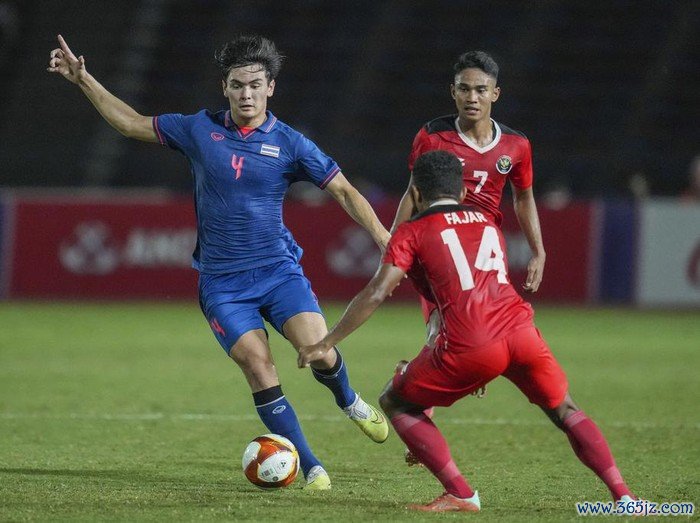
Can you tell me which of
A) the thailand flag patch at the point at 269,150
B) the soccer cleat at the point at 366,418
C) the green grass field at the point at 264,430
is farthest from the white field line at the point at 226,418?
the thailand flag patch at the point at 269,150

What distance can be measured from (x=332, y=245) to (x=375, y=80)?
7.85 metres

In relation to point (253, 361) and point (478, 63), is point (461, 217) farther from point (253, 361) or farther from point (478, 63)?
point (478, 63)

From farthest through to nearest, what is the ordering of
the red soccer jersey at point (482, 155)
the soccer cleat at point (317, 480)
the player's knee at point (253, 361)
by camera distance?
the red soccer jersey at point (482, 155)
the player's knee at point (253, 361)
the soccer cleat at point (317, 480)

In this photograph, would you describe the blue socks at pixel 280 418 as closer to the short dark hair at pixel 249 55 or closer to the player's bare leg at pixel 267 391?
the player's bare leg at pixel 267 391

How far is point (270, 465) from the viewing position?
21.4 ft

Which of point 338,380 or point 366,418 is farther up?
point 338,380

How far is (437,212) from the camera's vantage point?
19.6ft

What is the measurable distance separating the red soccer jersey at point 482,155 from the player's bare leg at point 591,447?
2.10 meters

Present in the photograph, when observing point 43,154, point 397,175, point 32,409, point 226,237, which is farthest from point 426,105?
point 226,237

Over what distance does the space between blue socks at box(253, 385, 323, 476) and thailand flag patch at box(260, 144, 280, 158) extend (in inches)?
50.0

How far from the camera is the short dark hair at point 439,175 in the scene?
602 centimetres

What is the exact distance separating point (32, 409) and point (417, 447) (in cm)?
463

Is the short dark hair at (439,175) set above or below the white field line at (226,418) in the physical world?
above

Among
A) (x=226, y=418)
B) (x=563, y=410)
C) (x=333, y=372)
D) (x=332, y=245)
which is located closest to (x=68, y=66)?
(x=333, y=372)
